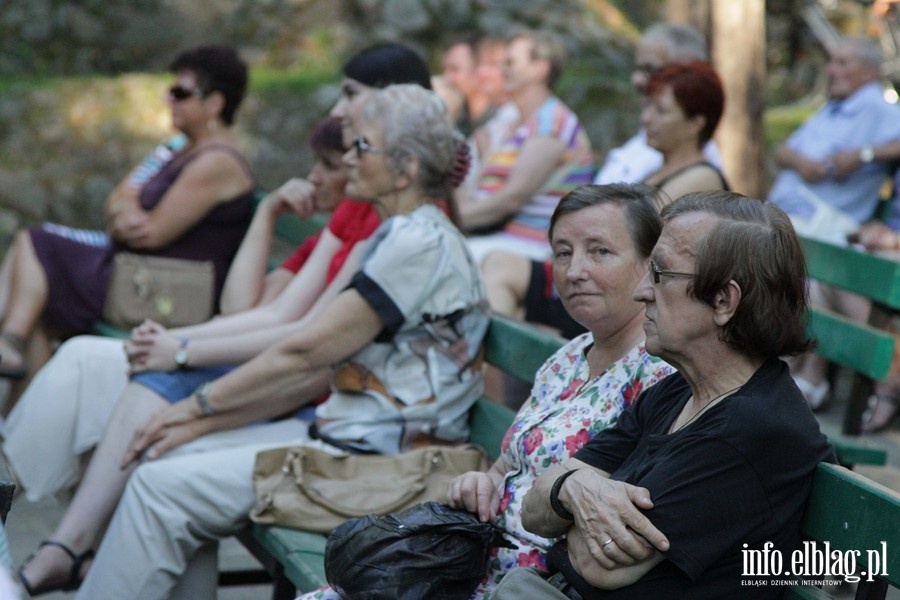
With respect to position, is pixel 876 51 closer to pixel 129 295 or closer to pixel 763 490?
pixel 129 295

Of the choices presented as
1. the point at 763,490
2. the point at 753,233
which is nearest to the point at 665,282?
the point at 753,233

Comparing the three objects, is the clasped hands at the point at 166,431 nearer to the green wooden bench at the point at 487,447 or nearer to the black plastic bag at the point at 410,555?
the green wooden bench at the point at 487,447

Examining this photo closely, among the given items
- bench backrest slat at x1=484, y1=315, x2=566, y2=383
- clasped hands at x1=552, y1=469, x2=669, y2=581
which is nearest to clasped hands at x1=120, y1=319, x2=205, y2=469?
bench backrest slat at x1=484, y1=315, x2=566, y2=383

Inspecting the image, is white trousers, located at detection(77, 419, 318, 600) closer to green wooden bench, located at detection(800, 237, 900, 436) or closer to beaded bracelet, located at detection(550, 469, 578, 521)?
beaded bracelet, located at detection(550, 469, 578, 521)

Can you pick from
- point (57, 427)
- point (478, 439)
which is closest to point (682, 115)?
point (478, 439)

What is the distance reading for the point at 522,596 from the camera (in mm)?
2371

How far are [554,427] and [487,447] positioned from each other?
2.74 feet

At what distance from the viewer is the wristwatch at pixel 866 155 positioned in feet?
20.7

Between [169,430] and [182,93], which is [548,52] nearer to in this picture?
[182,93]

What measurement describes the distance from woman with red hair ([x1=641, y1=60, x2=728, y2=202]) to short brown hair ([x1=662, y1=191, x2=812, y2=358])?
230 centimetres

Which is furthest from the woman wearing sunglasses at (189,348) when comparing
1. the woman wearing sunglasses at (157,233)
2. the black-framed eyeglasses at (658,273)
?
the black-framed eyeglasses at (658,273)

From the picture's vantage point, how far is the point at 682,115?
4.60 m

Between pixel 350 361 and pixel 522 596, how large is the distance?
134 centimetres

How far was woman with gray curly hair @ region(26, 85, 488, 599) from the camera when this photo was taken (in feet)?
11.3
